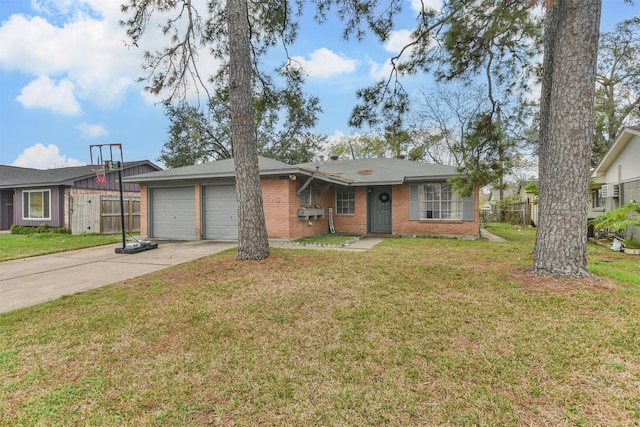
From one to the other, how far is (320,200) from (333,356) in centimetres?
1009

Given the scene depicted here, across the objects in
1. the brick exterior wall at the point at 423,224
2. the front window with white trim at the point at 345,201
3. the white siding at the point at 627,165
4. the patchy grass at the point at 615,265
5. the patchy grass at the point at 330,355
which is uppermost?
the white siding at the point at 627,165

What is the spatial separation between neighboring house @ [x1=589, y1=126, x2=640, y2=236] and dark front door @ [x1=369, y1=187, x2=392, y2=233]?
7.76m

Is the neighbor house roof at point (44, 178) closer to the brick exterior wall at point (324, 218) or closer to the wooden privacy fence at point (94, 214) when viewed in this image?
the wooden privacy fence at point (94, 214)

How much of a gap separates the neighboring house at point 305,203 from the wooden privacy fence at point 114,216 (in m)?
3.99

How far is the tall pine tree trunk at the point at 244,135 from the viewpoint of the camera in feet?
22.0

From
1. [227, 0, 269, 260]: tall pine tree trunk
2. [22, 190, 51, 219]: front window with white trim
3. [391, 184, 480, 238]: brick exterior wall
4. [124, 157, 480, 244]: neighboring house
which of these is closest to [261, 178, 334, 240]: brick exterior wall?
[124, 157, 480, 244]: neighboring house

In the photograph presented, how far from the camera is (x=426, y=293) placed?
472cm

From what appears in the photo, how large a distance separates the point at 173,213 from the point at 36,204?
956cm

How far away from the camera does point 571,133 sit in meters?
4.72

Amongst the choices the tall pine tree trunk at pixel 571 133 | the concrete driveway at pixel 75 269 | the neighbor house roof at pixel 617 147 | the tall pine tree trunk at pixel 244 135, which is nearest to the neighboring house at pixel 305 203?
the concrete driveway at pixel 75 269

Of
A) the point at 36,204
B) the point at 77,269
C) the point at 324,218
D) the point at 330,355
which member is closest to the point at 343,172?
the point at 324,218

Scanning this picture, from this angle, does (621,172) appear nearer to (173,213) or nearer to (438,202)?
(438,202)

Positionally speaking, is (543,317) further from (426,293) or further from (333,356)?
(333,356)

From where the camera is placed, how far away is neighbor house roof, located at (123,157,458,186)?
10.6m
